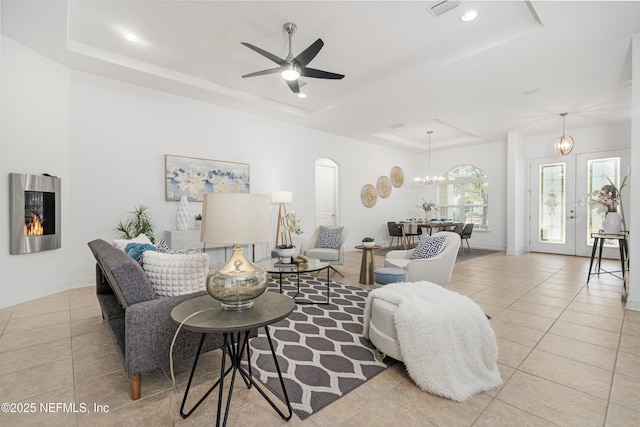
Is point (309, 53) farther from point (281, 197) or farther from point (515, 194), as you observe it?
point (515, 194)

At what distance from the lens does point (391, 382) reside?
190cm

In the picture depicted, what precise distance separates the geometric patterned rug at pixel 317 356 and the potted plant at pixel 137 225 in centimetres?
256

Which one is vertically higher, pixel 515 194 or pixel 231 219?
pixel 515 194

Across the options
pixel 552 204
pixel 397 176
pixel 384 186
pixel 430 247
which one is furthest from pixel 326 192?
pixel 552 204

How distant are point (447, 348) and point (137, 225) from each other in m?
4.21

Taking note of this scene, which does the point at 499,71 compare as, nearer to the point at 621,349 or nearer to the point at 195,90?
the point at 621,349

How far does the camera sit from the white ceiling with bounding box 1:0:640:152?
289cm

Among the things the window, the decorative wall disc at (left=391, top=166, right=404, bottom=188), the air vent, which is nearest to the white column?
the window

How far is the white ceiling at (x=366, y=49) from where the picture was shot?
2.89 m

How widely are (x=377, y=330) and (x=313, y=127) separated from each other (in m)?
5.28

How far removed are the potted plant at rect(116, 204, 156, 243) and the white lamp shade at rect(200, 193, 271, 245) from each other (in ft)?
10.6

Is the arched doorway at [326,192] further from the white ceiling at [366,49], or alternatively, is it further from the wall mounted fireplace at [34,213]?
the wall mounted fireplace at [34,213]

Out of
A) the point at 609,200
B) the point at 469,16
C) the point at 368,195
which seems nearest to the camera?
the point at 469,16

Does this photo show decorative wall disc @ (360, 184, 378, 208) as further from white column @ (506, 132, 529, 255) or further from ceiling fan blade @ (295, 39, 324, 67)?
ceiling fan blade @ (295, 39, 324, 67)
